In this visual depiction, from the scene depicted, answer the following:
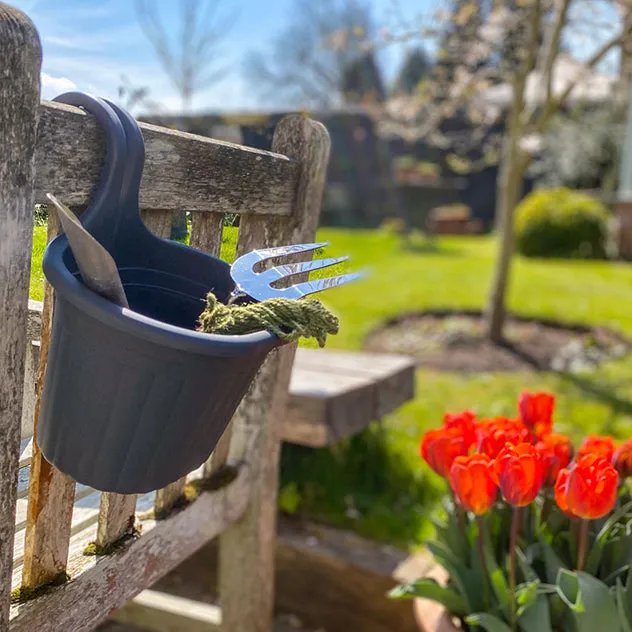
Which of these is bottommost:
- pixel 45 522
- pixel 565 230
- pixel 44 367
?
pixel 45 522

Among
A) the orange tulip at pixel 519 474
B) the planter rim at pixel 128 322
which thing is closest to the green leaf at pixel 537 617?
the orange tulip at pixel 519 474

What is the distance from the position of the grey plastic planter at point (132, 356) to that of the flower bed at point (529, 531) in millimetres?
543

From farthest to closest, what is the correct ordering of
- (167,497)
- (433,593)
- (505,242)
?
(505,242), (433,593), (167,497)

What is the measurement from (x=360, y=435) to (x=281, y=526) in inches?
24.0

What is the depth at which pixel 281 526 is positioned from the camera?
2445mm

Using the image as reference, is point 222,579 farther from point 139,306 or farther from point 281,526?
point 139,306

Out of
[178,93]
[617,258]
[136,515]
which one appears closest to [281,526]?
[136,515]

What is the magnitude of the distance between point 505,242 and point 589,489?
376cm

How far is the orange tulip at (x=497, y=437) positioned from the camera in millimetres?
1308

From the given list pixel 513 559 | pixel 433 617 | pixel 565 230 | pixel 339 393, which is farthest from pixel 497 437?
pixel 565 230

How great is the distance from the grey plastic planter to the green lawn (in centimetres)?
12

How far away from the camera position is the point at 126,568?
1163 millimetres

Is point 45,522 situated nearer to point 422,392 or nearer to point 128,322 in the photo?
point 128,322

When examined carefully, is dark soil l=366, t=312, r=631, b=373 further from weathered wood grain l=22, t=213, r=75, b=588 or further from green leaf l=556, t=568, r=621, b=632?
A: weathered wood grain l=22, t=213, r=75, b=588
